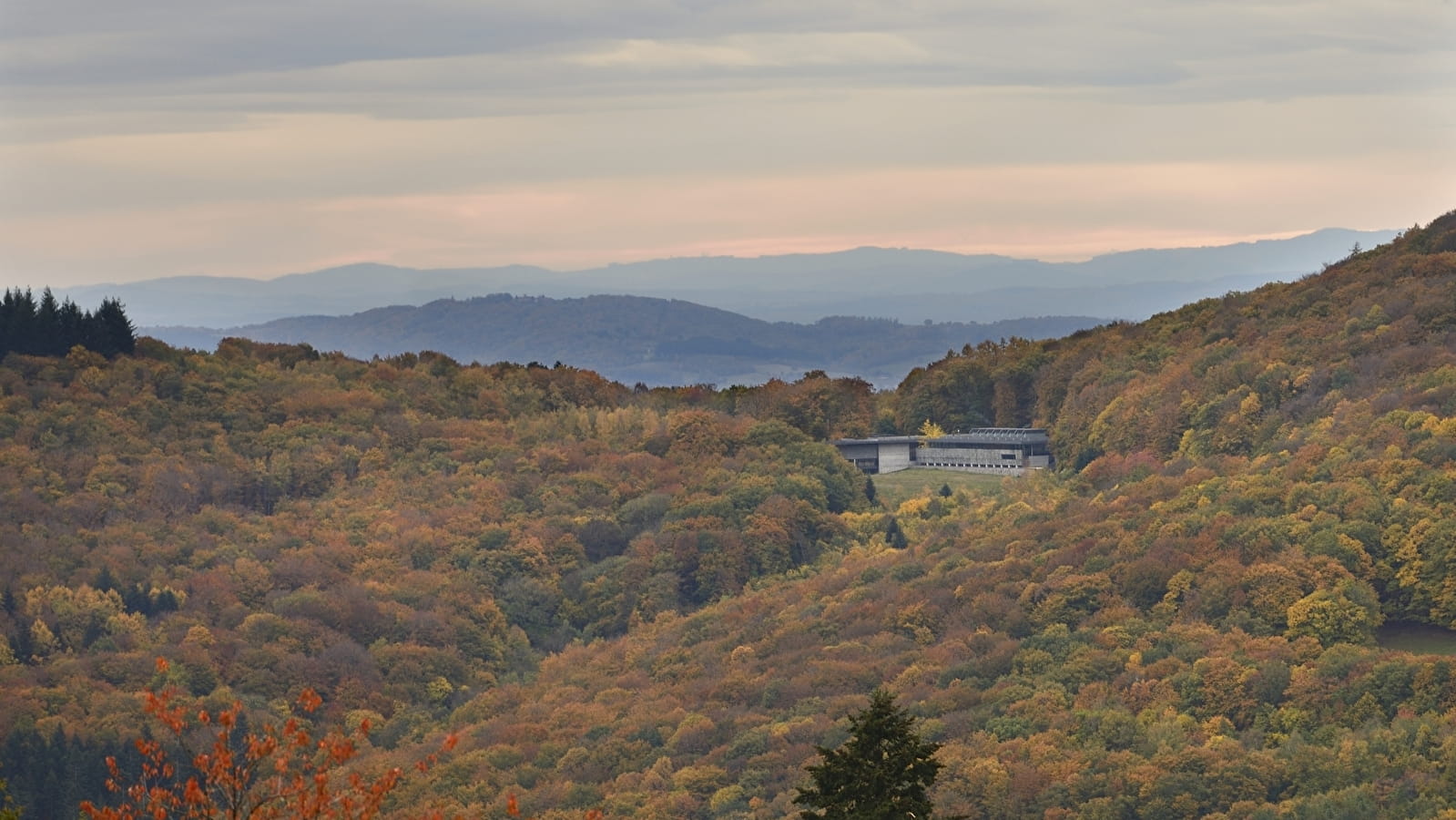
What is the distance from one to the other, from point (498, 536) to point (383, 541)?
6237 mm

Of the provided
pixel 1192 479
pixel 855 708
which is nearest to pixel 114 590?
pixel 855 708

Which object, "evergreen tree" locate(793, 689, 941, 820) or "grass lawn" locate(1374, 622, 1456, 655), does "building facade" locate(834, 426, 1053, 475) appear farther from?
"evergreen tree" locate(793, 689, 941, 820)

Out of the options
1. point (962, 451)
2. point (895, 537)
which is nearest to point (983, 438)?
point (962, 451)

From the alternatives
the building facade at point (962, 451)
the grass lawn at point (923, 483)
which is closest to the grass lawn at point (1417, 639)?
the grass lawn at point (923, 483)

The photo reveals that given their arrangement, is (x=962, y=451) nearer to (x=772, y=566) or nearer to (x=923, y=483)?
(x=923, y=483)

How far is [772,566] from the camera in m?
111

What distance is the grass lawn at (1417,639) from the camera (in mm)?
74062

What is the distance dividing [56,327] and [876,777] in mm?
100774

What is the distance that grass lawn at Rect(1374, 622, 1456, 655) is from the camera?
243ft

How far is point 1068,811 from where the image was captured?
64688 millimetres

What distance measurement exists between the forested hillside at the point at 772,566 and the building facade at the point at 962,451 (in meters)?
2.94

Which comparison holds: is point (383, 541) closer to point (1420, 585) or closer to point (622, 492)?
point (622, 492)

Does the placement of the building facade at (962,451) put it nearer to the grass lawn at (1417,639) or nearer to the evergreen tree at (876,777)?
the grass lawn at (1417,639)

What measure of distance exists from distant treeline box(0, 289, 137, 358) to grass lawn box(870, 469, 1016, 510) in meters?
45.9
